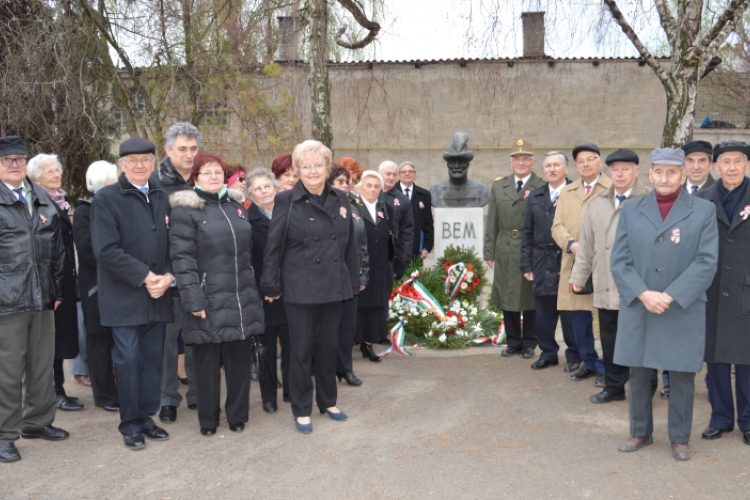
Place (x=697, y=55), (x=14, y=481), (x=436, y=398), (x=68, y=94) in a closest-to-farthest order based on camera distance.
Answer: (x=14, y=481) → (x=436, y=398) → (x=697, y=55) → (x=68, y=94)

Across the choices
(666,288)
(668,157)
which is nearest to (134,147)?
(668,157)

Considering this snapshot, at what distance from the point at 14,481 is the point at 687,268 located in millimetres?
4456

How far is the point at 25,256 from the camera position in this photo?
479 centimetres

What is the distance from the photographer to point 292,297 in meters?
5.20

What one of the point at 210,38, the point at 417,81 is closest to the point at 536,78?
the point at 417,81

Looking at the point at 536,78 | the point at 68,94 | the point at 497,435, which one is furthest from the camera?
the point at 536,78

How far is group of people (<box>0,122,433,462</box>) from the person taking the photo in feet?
15.9

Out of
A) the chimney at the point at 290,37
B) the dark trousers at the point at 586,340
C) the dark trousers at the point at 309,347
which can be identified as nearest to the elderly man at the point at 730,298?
the dark trousers at the point at 586,340

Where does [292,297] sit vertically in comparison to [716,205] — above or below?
below

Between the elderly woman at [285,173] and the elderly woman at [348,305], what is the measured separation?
1.14ft

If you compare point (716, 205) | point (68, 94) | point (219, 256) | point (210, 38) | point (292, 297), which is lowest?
point (292, 297)

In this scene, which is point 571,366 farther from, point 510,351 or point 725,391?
point 725,391

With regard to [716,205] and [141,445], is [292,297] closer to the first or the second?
[141,445]

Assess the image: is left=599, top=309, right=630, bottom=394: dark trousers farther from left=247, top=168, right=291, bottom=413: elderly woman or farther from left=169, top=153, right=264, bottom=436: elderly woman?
left=169, top=153, right=264, bottom=436: elderly woman
